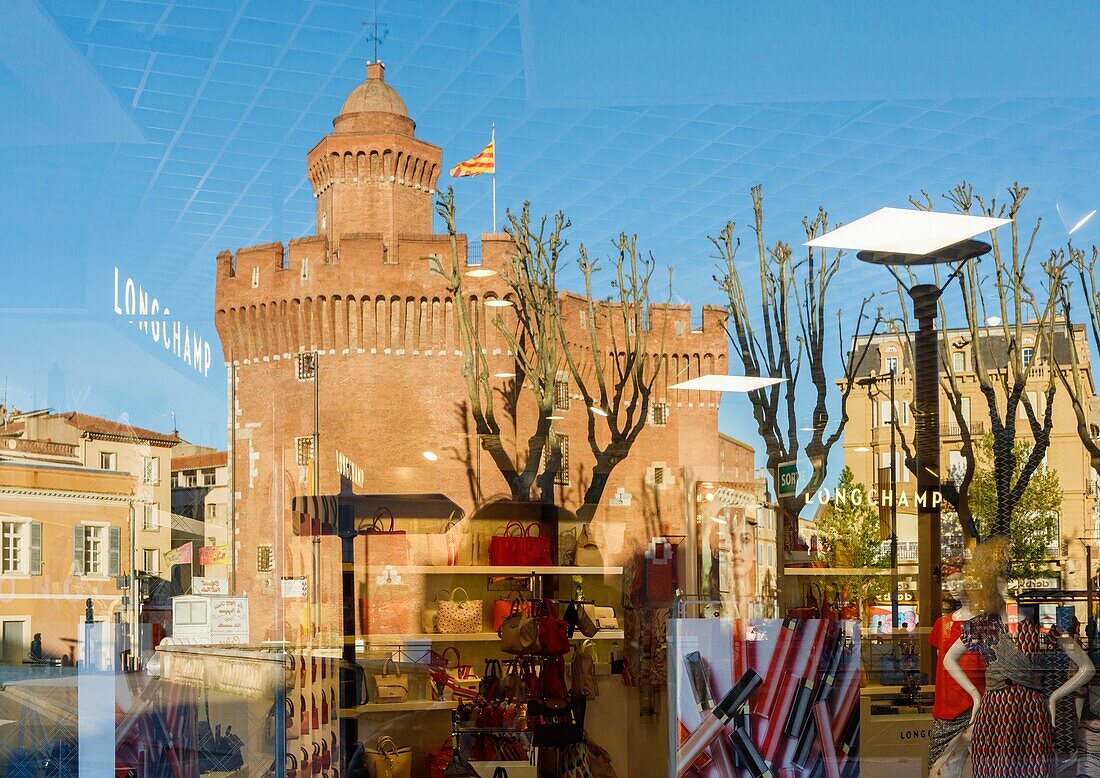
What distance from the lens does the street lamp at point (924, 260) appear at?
15.0 ft

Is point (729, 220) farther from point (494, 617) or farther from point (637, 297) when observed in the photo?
point (494, 617)

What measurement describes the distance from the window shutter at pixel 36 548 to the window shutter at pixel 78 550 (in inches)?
4.6

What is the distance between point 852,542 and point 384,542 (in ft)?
7.14

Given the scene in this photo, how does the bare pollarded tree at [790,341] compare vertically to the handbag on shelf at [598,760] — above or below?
above

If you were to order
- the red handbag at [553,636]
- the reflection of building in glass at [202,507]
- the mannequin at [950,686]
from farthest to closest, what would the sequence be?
the red handbag at [553,636]
the reflection of building in glass at [202,507]
the mannequin at [950,686]

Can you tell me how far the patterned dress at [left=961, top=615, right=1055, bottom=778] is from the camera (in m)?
3.71

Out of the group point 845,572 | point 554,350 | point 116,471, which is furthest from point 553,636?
point 116,471

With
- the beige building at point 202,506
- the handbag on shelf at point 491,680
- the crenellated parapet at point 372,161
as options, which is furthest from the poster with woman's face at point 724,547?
the beige building at point 202,506

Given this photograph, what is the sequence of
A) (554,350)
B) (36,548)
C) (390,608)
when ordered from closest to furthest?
1. (36,548)
2. (390,608)
3. (554,350)

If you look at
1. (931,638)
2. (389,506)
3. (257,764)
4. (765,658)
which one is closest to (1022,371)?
(931,638)

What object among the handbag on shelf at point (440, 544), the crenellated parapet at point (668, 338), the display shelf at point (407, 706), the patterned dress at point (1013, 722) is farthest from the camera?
the handbag on shelf at point (440, 544)

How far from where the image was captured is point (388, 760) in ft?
15.1

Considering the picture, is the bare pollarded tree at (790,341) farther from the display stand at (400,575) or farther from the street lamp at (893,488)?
the display stand at (400,575)

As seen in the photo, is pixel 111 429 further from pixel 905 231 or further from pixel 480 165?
pixel 905 231
